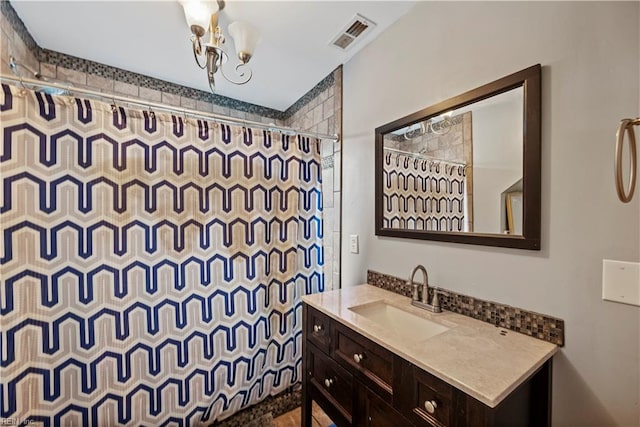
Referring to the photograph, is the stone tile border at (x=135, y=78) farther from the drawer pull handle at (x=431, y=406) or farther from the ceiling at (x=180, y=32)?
the drawer pull handle at (x=431, y=406)

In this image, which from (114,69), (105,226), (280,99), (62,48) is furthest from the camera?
(280,99)

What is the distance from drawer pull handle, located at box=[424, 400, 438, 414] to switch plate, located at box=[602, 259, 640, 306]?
62 cm

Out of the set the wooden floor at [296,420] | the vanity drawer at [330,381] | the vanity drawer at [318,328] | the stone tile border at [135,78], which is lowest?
the wooden floor at [296,420]

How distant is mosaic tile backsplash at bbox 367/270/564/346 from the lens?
0.91m

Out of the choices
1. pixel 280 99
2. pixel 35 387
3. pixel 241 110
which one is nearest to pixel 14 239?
pixel 35 387

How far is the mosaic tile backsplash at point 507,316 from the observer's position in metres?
0.91

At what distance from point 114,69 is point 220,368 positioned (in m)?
2.29

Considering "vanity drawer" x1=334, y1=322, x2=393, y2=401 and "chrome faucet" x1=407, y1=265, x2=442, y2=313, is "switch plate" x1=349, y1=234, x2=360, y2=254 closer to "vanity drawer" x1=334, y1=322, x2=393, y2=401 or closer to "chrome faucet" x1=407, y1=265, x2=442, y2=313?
"chrome faucet" x1=407, y1=265, x2=442, y2=313

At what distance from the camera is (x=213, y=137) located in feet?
5.21

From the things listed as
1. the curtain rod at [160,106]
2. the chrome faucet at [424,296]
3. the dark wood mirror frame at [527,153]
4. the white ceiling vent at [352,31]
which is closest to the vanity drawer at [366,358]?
the chrome faucet at [424,296]

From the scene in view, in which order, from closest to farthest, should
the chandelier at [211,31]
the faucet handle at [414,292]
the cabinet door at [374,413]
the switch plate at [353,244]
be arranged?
the cabinet door at [374,413] → the chandelier at [211,31] → the faucet handle at [414,292] → the switch plate at [353,244]

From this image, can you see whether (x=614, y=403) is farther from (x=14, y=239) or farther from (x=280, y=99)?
(x=280, y=99)

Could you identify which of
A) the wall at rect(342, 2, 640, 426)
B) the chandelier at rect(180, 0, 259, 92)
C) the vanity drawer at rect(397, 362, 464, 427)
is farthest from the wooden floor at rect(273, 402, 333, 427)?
the chandelier at rect(180, 0, 259, 92)

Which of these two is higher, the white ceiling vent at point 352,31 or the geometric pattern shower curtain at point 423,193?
the white ceiling vent at point 352,31
